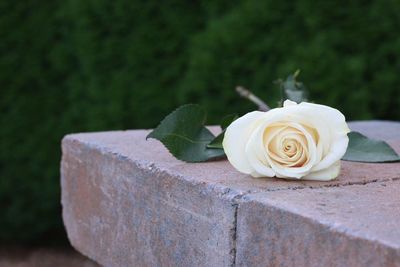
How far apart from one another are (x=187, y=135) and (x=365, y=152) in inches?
12.7

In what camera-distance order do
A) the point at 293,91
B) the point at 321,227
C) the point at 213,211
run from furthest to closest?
1. the point at 293,91
2. the point at 213,211
3. the point at 321,227

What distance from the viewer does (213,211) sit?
3.66ft

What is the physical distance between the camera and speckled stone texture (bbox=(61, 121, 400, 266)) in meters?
0.91

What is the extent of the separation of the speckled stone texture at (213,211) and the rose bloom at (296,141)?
3 centimetres

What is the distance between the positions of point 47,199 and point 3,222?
0.27 metres

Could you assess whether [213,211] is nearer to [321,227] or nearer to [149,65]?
[321,227]

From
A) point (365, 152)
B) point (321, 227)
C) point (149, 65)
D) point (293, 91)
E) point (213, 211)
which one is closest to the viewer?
point (321, 227)

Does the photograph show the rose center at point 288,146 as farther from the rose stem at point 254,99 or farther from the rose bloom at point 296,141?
the rose stem at point 254,99

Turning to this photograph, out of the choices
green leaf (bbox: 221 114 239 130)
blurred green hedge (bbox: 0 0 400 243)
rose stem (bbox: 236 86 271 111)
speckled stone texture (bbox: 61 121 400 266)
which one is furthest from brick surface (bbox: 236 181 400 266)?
blurred green hedge (bbox: 0 0 400 243)

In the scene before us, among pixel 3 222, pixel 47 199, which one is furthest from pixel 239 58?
pixel 3 222

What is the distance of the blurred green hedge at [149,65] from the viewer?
107 inches

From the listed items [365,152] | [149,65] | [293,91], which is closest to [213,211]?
[365,152]

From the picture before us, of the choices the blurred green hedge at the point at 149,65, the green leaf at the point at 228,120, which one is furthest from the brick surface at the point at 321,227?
the blurred green hedge at the point at 149,65

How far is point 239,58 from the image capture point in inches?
113
